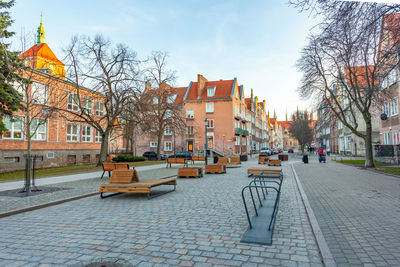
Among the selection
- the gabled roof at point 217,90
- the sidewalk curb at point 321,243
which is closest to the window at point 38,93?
the sidewalk curb at point 321,243

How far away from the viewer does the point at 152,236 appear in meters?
4.86

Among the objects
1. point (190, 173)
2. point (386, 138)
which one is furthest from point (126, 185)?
point (386, 138)

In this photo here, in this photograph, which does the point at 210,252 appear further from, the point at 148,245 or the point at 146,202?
the point at 146,202

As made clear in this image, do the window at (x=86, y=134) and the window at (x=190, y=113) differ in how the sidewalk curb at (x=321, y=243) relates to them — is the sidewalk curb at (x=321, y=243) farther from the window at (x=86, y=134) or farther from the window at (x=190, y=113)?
the window at (x=190, y=113)

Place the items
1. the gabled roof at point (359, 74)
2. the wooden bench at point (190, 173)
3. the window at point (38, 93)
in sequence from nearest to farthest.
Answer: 1. the wooden bench at point (190, 173)
2. the gabled roof at point (359, 74)
3. the window at point (38, 93)

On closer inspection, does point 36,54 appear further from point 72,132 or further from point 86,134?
point 86,134

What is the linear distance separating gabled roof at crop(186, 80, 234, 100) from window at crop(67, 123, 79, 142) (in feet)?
84.3

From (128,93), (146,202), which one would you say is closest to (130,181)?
(146,202)

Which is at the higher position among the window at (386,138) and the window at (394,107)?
the window at (394,107)

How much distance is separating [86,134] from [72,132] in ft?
7.54

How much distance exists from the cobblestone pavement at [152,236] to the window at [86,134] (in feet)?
86.7

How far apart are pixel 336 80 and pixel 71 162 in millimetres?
28028

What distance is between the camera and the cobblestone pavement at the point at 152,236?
12.7 ft

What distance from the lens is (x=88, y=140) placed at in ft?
109
